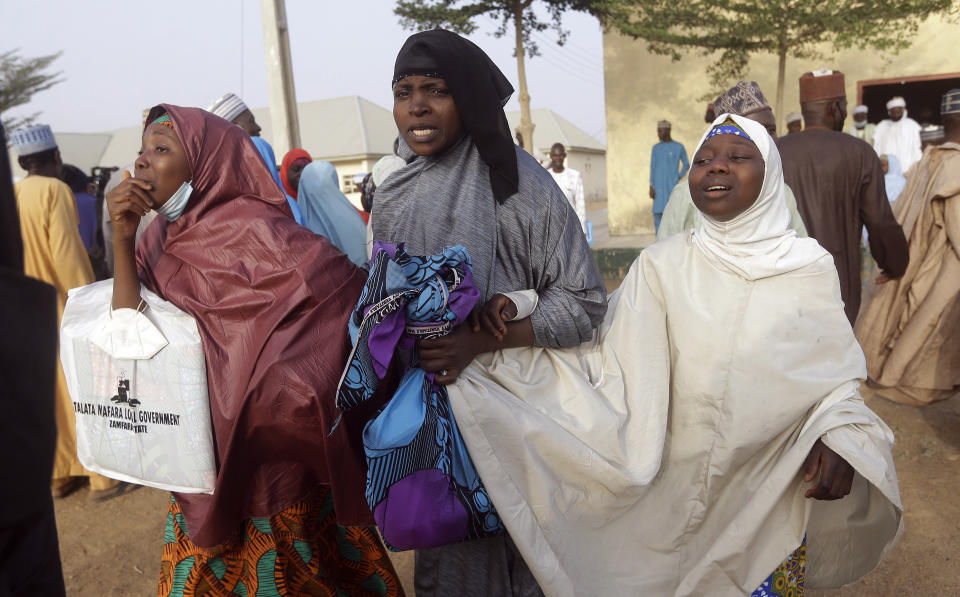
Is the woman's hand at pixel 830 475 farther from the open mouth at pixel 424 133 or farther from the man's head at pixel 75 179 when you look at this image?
the man's head at pixel 75 179

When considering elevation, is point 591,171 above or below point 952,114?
above

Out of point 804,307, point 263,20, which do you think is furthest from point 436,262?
point 263,20

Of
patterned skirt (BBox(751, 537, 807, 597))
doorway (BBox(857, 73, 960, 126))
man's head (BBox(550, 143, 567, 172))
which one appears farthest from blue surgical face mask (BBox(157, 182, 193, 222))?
doorway (BBox(857, 73, 960, 126))

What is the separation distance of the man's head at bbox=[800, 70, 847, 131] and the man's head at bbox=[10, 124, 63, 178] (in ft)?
15.1

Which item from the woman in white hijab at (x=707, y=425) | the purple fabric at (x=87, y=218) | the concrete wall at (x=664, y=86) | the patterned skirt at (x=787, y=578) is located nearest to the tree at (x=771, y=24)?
the concrete wall at (x=664, y=86)

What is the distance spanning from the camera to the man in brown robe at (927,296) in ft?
14.2

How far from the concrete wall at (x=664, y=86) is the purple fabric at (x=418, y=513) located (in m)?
13.2

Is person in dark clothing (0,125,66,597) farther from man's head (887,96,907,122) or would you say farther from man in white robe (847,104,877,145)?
man in white robe (847,104,877,145)

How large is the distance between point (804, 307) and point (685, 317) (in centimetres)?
33

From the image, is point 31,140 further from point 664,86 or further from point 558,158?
point 664,86

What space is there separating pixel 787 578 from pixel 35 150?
4.68 m

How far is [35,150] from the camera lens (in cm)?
455

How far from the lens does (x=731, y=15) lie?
12992mm

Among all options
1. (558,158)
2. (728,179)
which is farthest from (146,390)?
(558,158)
